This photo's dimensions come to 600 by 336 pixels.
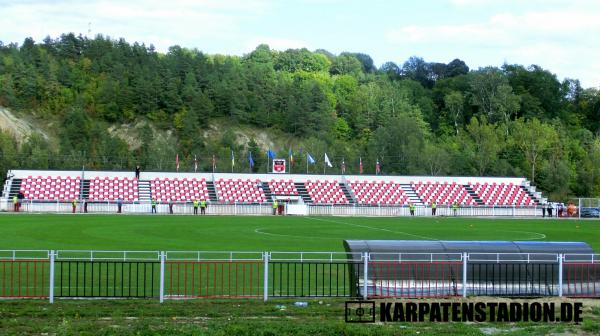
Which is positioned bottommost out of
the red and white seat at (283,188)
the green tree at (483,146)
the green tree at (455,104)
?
the red and white seat at (283,188)

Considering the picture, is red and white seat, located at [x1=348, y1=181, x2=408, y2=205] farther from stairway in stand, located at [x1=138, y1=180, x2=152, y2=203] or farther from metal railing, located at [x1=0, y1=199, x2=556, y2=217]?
stairway in stand, located at [x1=138, y1=180, x2=152, y2=203]

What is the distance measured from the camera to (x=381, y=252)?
67.5 ft

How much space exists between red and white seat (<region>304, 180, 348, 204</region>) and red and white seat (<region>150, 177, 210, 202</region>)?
9732mm

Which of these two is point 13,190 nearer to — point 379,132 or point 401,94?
point 379,132

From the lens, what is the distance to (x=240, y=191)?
243 feet

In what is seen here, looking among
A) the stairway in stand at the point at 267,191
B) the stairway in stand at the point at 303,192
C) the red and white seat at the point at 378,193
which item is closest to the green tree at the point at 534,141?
the red and white seat at the point at 378,193

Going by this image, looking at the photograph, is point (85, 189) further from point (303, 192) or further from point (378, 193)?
point (378, 193)

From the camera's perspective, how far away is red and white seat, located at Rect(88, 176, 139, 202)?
6931cm

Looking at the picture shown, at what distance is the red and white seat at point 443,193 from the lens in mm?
76375

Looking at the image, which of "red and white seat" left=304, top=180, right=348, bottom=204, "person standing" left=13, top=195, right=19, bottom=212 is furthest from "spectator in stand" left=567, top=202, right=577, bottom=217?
"person standing" left=13, top=195, right=19, bottom=212

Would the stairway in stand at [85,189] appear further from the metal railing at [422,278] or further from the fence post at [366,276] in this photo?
the fence post at [366,276]

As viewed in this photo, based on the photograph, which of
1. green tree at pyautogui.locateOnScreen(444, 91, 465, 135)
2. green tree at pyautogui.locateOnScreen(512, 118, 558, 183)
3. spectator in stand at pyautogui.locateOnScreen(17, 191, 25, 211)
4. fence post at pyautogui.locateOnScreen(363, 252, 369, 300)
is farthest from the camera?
green tree at pyautogui.locateOnScreen(444, 91, 465, 135)

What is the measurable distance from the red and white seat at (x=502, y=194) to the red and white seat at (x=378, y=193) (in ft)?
25.9

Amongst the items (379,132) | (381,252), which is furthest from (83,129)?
(381,252)
